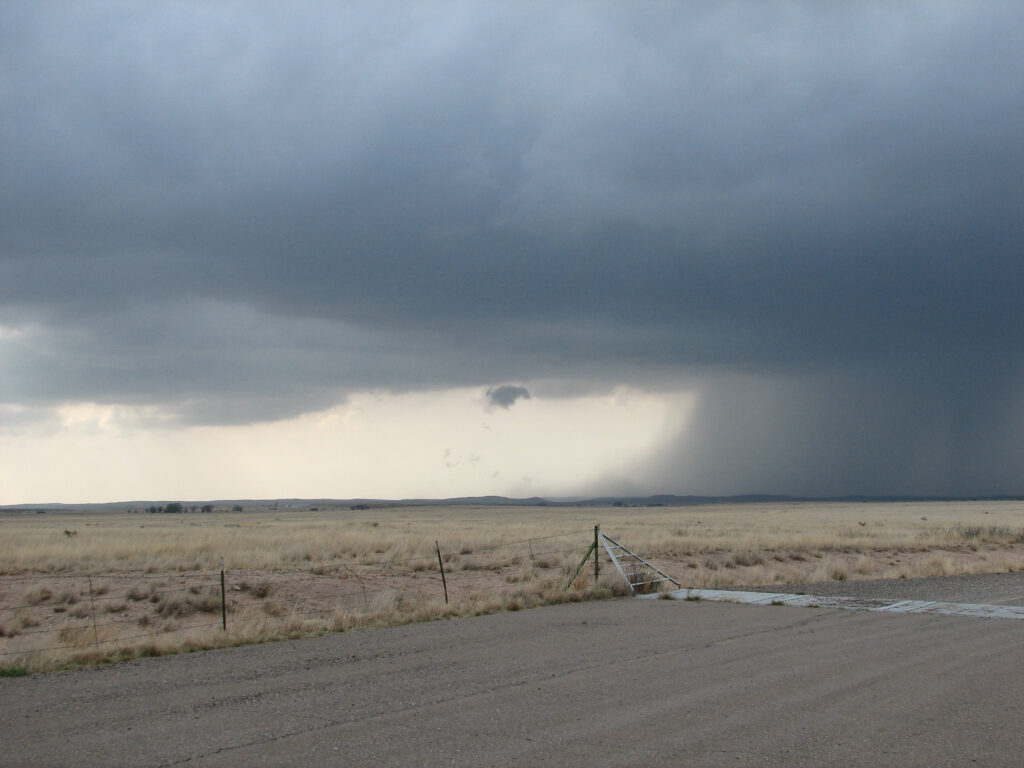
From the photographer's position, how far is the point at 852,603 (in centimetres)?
1909

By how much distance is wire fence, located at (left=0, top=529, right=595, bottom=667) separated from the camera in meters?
16.5

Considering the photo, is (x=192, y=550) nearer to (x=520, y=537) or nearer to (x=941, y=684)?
(x=520, y=537)

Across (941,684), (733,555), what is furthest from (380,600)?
(733,555)

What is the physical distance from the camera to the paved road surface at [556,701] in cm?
774

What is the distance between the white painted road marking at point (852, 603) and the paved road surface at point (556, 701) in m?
2.12

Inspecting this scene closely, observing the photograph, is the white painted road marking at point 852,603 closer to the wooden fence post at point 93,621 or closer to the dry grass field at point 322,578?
the dry grass field at point 322,578

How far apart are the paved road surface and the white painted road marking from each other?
6.97ft

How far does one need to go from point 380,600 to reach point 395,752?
13.3 metres

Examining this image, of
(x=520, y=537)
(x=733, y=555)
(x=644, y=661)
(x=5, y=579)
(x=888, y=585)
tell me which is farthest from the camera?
(x=520, y=537)

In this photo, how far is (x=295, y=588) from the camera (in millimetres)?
24984

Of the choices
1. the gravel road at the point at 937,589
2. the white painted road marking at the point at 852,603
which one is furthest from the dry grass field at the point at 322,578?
the white painted road marking at the point at 852,603

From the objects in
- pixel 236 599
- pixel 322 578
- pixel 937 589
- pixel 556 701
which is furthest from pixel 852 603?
pixel 322 578

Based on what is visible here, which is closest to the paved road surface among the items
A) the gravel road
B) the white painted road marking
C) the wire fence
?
the white painted road marking

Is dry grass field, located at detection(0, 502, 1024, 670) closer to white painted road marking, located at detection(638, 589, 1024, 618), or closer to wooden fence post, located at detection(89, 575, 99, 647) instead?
wooden fence post, located at detection(89, 575, 99, 647)
